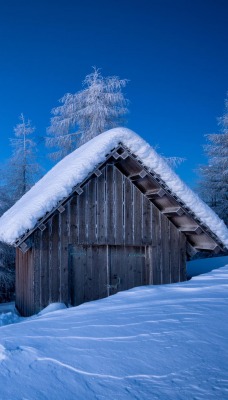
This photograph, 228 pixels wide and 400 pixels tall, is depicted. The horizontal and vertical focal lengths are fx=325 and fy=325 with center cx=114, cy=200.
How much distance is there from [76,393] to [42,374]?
1.17 ft

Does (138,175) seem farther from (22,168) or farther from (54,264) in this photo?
(22,168)

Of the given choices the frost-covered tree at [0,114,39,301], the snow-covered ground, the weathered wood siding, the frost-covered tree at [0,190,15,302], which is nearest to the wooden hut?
the weathered wood siding

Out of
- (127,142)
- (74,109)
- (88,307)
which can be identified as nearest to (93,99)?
(74,109)

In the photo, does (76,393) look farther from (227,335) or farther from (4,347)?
(227,335)

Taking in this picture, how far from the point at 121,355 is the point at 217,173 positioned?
20647 millimetres

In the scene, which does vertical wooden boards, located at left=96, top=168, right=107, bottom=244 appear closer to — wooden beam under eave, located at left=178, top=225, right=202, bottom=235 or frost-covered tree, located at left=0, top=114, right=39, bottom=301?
wooden beam under eave, located at left=178, top=225, right=202, bottom=235

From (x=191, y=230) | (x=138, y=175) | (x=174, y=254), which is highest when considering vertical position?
(x=138, y=175)

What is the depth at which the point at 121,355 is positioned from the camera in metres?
2.47

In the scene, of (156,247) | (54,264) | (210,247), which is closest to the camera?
(54,264)

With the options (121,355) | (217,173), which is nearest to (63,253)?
(121,355)

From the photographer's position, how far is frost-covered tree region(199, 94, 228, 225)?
824 inches

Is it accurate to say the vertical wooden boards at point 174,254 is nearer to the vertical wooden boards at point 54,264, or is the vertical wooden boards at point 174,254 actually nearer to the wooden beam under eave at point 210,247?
the wooden beam under eave at point 210,247

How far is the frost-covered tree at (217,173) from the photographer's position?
2092 centimetres

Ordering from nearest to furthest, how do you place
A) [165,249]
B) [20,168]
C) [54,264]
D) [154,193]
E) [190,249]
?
[54,264]
[154,193]
[165,249]
[190,249]
[20,168]
